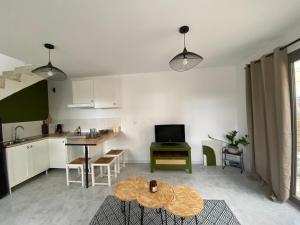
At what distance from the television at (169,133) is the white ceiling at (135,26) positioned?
5.34 feet

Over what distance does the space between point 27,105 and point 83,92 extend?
50.4 inches

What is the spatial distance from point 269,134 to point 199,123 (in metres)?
1.72

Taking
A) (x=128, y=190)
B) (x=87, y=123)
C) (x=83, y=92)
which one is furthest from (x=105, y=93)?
(x=128, y=190)

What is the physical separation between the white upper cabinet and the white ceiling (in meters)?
0.91

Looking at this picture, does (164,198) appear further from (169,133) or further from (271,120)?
(169,133)

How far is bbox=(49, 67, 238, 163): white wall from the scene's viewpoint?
390 centimetres

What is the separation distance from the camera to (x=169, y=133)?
384cm

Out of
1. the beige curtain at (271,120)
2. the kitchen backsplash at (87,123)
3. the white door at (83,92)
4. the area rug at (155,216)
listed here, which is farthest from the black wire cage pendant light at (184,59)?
the kitchen backsplash at (87,123)

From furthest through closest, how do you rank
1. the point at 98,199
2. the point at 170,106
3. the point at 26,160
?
the point at 170,106, the point at 26,160, the point at 98,199

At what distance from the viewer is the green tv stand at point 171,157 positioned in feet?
11.3

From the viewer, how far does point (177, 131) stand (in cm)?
381

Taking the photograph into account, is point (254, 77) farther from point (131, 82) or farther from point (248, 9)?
point (131, 82)

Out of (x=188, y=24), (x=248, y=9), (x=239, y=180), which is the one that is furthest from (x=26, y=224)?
(x=248, y=9)

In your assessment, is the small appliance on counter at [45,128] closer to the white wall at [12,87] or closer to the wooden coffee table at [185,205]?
the white wall at [12,87]
